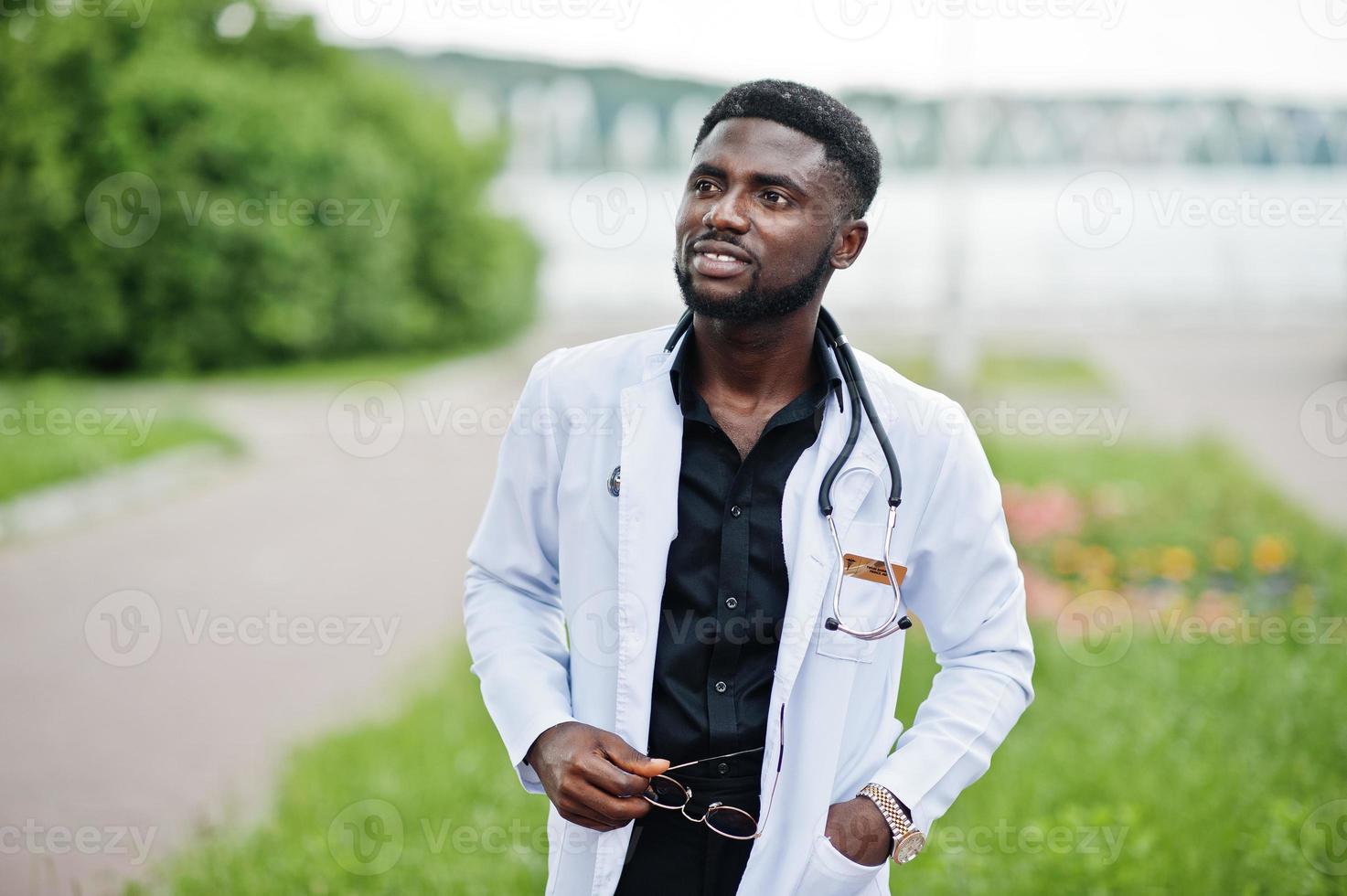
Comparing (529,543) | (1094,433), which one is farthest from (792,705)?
(1094,433)

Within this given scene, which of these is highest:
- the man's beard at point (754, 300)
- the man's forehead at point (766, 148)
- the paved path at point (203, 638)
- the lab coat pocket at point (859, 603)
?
the man's forehead at point (766, 148)

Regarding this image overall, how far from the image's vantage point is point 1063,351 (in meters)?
18.8

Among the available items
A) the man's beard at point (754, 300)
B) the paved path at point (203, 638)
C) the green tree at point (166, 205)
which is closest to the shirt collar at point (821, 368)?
the man's beard at point (754, 300)

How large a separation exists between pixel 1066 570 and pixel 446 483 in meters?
5.65

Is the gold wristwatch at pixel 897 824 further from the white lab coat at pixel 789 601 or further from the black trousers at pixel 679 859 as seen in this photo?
the black trousers at pixel 679 859

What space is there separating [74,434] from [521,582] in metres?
9.17

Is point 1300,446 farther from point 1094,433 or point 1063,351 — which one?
point 1063,351

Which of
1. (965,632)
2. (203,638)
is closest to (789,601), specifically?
(965,632)

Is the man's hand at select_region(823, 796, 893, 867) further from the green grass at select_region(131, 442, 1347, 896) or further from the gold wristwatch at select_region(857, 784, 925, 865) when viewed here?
the green grass at select_region(131, 442, 1347, 896)

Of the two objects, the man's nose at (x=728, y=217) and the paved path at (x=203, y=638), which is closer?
the man's nose at (x=728, y=217)

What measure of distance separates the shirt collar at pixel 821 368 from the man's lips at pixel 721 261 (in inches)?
7.9

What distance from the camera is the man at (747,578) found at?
7.39 feet

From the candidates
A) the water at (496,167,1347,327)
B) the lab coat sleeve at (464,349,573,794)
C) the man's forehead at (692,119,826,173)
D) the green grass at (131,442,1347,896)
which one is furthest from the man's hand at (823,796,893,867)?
the water at (496,167,1347,327)

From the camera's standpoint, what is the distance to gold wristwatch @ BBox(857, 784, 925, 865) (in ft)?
7.43
